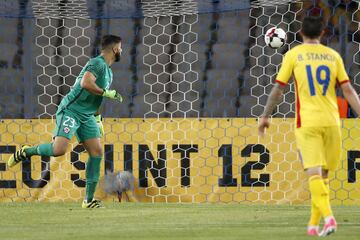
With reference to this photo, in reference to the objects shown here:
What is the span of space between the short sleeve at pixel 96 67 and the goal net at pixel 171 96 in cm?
170

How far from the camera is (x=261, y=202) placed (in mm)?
12328

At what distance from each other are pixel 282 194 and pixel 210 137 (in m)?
1.05

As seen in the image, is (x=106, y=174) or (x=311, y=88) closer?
(x=311, y=88)

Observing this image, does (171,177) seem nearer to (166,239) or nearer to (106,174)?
(106,174)

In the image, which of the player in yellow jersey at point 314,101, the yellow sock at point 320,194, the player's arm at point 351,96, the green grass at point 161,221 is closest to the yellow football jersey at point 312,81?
the player in yellow jersey at point 314,101

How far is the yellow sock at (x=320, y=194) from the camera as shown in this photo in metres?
7.33

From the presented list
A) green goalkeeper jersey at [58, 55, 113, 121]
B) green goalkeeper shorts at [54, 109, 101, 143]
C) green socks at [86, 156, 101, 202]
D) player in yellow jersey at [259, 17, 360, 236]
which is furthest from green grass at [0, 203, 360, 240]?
green goalkeeper jersey at [58, 55, 113, 121]

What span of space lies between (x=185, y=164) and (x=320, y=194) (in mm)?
5149

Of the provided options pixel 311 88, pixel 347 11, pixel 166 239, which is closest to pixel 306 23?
pixel 311 88

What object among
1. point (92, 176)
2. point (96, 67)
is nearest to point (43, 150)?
point (92, 176)

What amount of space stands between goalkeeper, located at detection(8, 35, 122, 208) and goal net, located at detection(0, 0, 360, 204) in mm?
1456

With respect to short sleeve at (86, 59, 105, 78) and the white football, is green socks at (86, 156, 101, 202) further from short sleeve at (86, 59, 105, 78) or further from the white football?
the white football

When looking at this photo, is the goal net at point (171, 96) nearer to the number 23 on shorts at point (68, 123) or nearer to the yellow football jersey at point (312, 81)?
the number 23 on shorts at point (68, 123)

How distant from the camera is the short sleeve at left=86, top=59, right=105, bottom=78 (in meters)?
10.8
